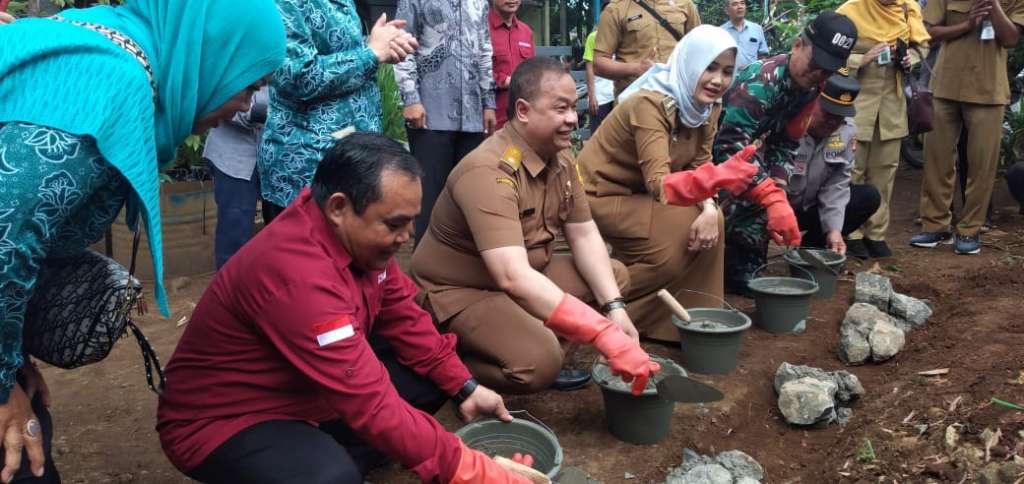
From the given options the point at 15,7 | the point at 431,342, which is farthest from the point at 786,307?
the point at 15,7

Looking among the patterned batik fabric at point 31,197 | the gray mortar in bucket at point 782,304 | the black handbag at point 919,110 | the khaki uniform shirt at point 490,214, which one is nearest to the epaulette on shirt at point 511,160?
the khaki uniform shirt at point 490,214

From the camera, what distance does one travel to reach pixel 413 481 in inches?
103

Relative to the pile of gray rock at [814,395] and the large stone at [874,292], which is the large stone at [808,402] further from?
the large stone at [874,292]

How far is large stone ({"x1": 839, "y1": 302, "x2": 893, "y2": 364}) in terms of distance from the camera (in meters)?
3.62

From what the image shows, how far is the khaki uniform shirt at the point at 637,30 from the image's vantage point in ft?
17.6

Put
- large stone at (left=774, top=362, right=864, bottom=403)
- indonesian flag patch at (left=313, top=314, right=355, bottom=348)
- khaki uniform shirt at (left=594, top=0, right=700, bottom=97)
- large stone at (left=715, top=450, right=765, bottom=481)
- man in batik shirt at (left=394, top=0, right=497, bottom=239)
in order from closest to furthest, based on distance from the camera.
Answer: indonesian flag patch at (left=313, top=314, right=355, bottom=348) → large stone at (left=715, top=450, right=765, bottom=481) → large stone at (left=774, top=362, right=864, bottom=403) → man in batik shirt at (left=394, top=0, right=497, bottom=239) → khaki uniform shirt at (left=594, top=0, right=700, bottom=97)

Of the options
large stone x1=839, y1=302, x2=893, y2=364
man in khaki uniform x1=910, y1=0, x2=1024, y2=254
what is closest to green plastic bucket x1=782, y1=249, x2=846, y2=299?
large stone x1=839, y1=302, x2=893, y2=364

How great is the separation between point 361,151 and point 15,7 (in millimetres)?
3745

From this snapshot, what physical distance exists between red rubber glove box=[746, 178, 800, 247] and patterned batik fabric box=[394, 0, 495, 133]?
1409 millimetres

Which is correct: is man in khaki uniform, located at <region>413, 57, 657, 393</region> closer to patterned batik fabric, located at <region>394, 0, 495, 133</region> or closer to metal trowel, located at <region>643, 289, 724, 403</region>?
metal trowel, located at <region>643, 289, 724, 403</region>

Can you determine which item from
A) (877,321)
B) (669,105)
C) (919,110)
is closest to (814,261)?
(877,321)

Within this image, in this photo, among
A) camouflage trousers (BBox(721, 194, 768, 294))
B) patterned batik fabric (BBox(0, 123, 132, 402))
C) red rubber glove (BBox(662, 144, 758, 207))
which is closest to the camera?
patterned batik fabric (BBox(0, 123, 132, 402))

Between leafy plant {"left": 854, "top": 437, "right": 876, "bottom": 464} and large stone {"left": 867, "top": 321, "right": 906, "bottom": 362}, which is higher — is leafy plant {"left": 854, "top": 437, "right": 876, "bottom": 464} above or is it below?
above

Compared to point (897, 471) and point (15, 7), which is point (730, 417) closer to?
point (897, 471)
